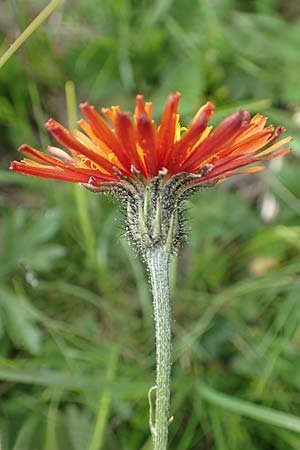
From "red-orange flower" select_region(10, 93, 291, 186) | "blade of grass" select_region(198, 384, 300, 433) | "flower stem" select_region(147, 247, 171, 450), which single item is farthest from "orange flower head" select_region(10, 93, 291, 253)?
"blade of grass" select_region(198, 384, 300, 433)

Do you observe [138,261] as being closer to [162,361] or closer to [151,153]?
[162,361]

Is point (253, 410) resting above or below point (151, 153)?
below

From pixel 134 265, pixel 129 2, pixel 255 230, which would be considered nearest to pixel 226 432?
pixel 134 265

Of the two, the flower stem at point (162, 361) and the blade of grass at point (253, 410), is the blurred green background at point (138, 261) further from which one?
the flower stem at point (162, 361)

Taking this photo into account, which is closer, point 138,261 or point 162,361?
point 162,361

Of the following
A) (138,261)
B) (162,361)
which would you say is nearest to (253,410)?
(162,361)

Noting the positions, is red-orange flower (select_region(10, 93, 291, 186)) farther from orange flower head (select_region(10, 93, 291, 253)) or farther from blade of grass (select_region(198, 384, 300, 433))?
blade of grass (select_region(198, 384, 300, 433))

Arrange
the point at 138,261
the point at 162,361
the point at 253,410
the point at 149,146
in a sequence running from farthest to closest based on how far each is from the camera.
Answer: the point at 138,261 → the point at 253,410 → the point at 162,361 → the point at 149,146
